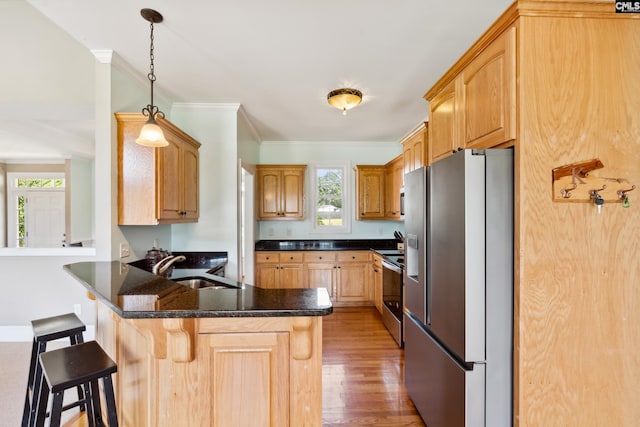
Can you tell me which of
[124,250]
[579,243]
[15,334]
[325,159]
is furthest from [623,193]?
[15,334]

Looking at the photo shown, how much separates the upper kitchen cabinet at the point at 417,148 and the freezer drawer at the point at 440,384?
4.71 ft

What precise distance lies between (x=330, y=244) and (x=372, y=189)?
115 cm

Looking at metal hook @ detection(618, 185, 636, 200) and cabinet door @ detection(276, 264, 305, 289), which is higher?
metal hook @ detection(618, 185, 636, 200)

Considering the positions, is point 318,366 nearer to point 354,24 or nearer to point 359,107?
point 354,24

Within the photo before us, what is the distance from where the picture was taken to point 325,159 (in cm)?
504

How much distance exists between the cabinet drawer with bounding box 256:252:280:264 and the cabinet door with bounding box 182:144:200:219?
1.37 meters

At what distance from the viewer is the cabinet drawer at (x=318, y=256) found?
174 inches

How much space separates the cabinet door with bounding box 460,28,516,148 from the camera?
1.29 metres

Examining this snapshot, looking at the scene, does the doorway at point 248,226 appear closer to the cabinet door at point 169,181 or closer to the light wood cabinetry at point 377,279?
the cabinet door at point 169,181

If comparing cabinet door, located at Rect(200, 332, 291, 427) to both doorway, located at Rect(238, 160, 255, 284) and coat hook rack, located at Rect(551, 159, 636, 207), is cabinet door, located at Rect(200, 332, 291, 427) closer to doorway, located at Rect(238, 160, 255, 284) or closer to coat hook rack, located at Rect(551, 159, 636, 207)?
coat hook rack, located at Rect(551, 159, 636, 207)

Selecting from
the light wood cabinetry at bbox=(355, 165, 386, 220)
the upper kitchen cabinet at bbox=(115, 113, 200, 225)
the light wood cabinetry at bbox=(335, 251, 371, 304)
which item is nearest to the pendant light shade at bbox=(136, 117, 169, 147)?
the upper kitchen cabinet at bbox=(115, 113, 200, 225)

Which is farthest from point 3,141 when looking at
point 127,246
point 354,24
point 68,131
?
point 354,24

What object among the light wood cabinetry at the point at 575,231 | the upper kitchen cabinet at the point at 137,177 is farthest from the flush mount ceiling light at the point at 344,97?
the light wood cabinetry at the point at 575,231

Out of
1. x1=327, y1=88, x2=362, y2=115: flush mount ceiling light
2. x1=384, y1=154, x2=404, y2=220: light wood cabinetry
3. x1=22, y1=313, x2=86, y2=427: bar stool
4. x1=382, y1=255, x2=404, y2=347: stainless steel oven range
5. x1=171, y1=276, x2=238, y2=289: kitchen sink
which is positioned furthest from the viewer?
x1=384, y1=154, x2=404, y2=220: light wood cabinetry
